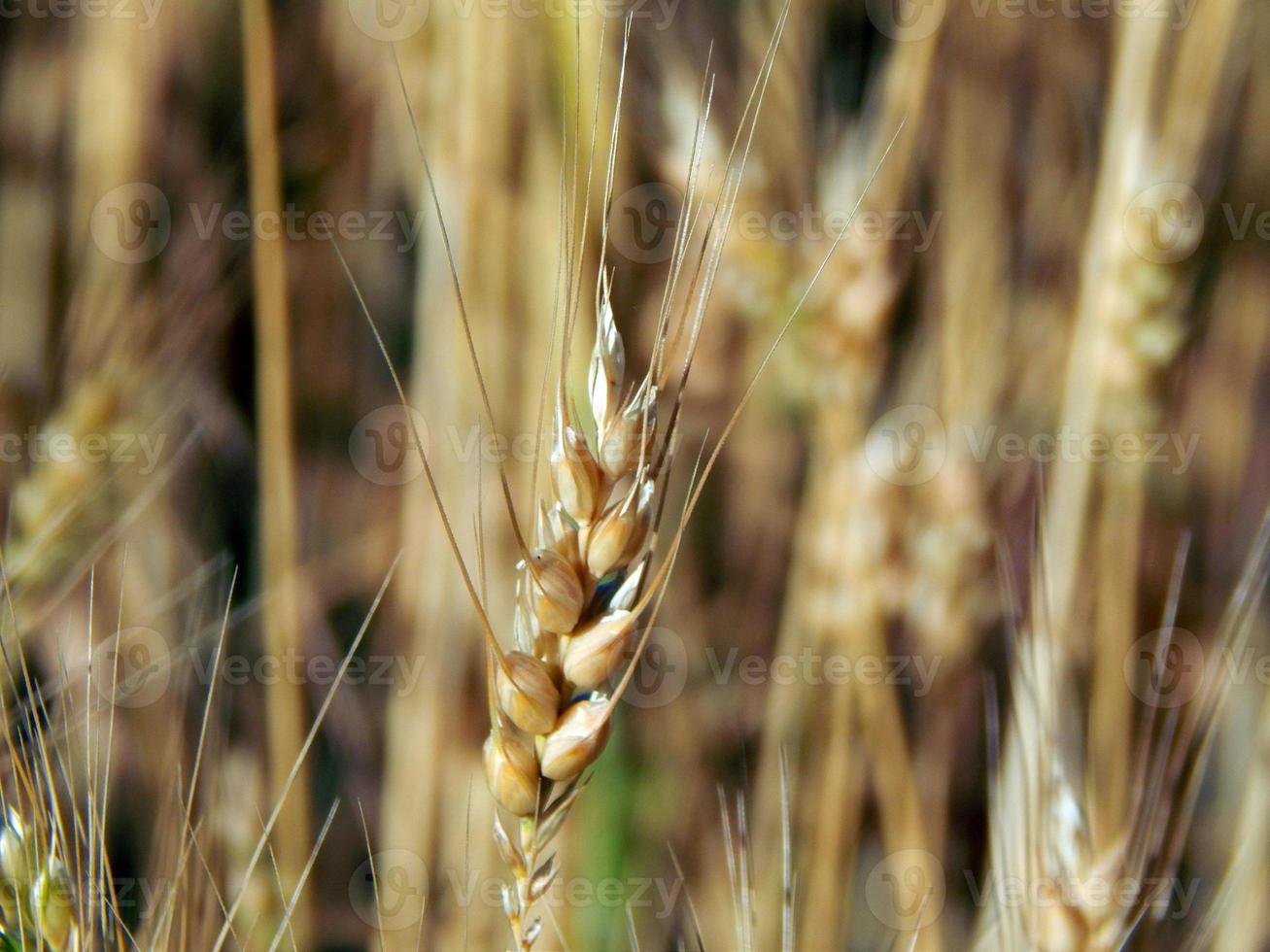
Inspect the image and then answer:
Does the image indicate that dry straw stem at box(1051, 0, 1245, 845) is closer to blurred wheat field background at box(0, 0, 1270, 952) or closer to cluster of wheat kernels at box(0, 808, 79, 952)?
blurred wheat field background at box(0, 0, 1270, 952)

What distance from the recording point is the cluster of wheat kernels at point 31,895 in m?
0.45

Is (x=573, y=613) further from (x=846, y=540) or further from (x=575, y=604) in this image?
(x=846, y=540)

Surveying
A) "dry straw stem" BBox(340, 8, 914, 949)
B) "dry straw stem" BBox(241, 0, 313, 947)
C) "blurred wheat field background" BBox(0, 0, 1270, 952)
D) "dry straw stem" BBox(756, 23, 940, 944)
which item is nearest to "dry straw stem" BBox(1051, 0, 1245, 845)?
"blurred wheat field background" BBox(0, 0, 1270, 952)

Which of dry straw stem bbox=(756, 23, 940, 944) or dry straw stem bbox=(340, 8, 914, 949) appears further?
dry straw stem bbox=(756, 23, 940, 944)

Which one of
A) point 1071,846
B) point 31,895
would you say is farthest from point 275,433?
point 1071,846

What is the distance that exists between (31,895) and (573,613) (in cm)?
27

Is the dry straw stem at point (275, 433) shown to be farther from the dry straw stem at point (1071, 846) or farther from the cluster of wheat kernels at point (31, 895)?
the dry straw stem at point (1071, 846)

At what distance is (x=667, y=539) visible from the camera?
3.22 feet

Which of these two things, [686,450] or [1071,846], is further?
[686,450]

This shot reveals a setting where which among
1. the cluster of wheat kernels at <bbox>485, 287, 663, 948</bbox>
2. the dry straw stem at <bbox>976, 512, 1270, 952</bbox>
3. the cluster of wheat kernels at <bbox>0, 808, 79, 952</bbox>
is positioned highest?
the cluster of wheat kernels at <bbox>485, 287, 663, 948</bbox>

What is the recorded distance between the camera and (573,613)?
42 cm

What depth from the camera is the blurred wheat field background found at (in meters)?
0.76

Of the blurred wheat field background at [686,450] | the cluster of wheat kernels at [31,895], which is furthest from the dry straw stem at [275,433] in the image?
the cluster of wheat kernels at [31,895]

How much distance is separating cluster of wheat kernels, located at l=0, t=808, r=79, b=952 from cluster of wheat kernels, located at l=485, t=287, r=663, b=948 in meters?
0.21
